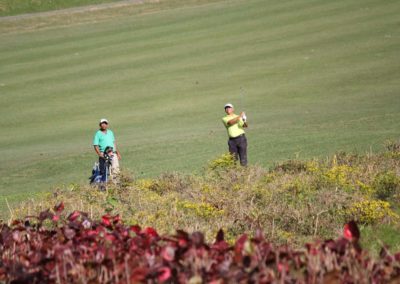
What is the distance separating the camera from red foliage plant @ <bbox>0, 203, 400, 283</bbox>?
5.36m

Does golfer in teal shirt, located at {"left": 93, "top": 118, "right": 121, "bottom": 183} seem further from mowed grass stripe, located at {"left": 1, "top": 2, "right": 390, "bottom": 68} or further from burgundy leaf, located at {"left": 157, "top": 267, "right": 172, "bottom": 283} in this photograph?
mowed grass stripe, located at {"left": 1, "top": 2, "right": 390, "bottom": 68}

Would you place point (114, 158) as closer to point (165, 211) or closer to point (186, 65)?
point (165, 211)

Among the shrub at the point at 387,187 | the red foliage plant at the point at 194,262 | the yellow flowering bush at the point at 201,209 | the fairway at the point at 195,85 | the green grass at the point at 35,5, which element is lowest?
the fairway at the point at 195,85

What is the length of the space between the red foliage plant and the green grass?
50.8 m

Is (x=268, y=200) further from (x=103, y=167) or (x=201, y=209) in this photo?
(x=103, y=167)

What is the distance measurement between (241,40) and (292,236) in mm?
29943

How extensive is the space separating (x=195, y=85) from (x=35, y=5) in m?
26.7

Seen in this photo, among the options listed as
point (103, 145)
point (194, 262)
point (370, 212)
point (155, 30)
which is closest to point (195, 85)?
point (155, 30)

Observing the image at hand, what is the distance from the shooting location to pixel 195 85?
3284 cm

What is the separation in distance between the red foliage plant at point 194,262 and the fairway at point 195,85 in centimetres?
1084

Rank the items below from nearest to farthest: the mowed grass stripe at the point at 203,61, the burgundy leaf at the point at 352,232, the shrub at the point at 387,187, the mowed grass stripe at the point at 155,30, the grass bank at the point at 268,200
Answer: the burgundy leaf at the point at 352,232 → the grass bank at the point at 268,200 → the shrub at the point at 387,187 → the mowed grass stripe at the point at 203,61 → the mowed grass stripe at the point at 155,30

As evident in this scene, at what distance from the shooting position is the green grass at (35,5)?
55781 mm

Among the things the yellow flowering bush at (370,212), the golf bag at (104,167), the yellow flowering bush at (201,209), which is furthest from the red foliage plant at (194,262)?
the golf bag at (104,167)

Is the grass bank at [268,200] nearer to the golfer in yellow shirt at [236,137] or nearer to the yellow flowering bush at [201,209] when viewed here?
the yellow flowering bush at [201,209]
